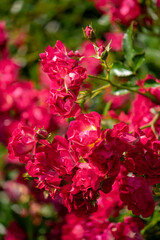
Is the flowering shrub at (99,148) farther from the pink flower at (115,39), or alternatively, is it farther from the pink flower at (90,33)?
the pink flower at (115,39)

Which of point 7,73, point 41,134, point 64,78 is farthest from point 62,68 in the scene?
point 7,73

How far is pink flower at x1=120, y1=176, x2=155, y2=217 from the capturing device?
62 centimetres

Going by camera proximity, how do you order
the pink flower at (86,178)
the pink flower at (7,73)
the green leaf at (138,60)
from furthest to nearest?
the pink flower at (7,73) < the green leaf at (138,60) < the pink flower at (86,178)

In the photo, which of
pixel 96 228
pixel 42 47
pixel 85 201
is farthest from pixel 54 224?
pixel 42 47

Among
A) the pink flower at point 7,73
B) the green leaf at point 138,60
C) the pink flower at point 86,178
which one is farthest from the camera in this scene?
the pink flower at point 7,73

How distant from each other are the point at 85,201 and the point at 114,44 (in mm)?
1003

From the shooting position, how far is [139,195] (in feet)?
2.03

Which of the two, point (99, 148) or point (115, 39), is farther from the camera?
point (115, 39)

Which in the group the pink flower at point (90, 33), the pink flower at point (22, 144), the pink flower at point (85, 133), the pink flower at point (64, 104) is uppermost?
the pink flower at point (90, 33)

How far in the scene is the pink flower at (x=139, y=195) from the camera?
62cm

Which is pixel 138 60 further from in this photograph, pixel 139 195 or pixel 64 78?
pixel 139 195

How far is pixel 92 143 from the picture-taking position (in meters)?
0.61

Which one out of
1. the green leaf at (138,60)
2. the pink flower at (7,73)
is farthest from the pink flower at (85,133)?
the pink flower at (7,73)

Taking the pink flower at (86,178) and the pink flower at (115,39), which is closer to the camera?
the pink flower at (86,178)
